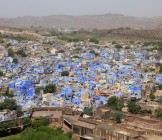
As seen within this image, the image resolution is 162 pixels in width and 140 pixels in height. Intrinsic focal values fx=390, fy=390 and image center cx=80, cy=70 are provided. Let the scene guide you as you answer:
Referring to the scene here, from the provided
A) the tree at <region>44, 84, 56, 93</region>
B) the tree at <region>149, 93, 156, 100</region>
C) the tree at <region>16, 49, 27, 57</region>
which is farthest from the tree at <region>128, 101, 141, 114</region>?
the tree at <region>16, 49, 27, 57</region>

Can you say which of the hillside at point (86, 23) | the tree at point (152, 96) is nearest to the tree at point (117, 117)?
the tree at point (152, 96)

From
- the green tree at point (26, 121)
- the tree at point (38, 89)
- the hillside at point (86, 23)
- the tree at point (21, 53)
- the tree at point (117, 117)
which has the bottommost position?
the green tree at point (26, 121)

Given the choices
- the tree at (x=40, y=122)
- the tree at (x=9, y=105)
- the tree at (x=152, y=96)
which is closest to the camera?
the tree at (x=40, y=122)

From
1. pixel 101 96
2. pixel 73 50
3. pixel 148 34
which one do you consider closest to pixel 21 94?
pixel 101 96

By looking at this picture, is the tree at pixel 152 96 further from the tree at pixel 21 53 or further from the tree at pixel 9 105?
the tree at pixel 21 53

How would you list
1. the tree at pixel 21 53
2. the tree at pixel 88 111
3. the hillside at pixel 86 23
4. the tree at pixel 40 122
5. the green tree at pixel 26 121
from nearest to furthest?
the tree at pixel 40 122, the green tree at pixel 26 121, the tree at pixel 88 111, the tree at pixel 21 53, the hillside at pixel 86 23

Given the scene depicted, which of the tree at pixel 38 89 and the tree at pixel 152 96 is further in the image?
the tree at pixel 38 89

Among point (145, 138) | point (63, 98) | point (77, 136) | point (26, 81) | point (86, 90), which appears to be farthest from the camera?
point (26, 81)

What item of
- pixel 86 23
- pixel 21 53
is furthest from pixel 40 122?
pixel 86 23

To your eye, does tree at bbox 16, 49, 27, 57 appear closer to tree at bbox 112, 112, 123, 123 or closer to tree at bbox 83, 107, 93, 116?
tree at bbox 83, 107, 93, 116

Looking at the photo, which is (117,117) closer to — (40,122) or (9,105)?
(40,122)

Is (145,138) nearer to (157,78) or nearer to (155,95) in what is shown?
(155,95)
